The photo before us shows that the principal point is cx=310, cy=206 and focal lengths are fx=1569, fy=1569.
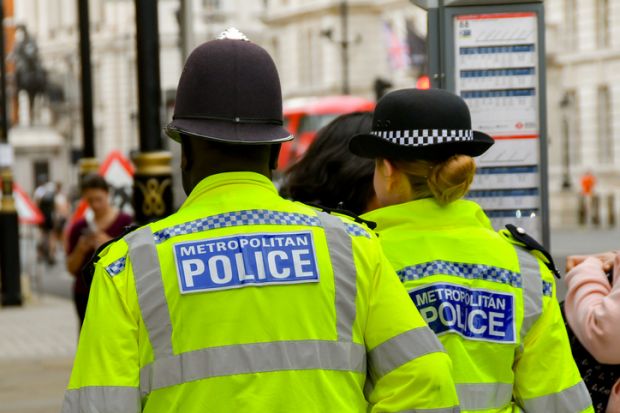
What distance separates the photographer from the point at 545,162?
6160mm

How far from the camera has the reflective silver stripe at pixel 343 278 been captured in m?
3.02

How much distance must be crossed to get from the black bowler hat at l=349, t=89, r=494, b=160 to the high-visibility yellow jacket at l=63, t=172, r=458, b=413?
2.59 feet

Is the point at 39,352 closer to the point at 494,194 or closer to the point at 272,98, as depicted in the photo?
the point at 494,194

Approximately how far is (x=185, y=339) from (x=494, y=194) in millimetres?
3294

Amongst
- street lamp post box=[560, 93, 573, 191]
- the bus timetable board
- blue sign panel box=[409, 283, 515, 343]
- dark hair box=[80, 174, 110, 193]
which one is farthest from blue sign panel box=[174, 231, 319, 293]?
street lamp post box=[560, 93, 573, 191]

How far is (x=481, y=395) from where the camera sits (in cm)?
369

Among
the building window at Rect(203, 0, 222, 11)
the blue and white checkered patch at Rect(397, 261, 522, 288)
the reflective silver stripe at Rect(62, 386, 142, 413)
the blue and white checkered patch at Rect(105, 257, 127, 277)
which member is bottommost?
the reflective silver stripe at Rect(62, 386, 142, 413)

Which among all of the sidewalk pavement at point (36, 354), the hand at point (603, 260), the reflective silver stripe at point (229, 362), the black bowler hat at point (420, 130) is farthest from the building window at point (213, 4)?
the reflective silver stripe at point (229, 362)

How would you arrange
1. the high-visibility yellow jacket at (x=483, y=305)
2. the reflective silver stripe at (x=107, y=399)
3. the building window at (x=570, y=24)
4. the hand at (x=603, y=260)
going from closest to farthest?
the reflective silver stripe at (x=107, y=399) → the high-visibility yellow jacket at (x=483, y=305) → the hand at (x=603, y=260) → the building window at (x=570, y=24)

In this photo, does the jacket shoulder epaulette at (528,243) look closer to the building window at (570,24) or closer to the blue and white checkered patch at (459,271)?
the blue and white checkered patch at (459,271)

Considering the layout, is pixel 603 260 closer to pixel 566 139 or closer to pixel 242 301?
pixel 242 301

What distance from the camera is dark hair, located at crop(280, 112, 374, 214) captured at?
5172mm

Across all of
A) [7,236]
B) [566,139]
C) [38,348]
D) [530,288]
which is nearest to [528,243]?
[530,288]

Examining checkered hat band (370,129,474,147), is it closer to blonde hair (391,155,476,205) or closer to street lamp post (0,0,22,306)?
blonde hair (391,155,476,205)
